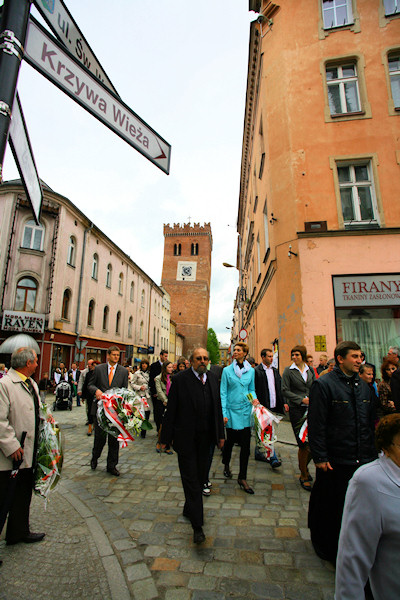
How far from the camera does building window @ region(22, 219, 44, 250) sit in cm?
2212

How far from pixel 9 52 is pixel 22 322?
20.3 metres

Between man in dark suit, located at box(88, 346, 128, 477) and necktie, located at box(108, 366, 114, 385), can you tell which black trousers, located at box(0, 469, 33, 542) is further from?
necktie, located at box(108, 366, 114, 385)

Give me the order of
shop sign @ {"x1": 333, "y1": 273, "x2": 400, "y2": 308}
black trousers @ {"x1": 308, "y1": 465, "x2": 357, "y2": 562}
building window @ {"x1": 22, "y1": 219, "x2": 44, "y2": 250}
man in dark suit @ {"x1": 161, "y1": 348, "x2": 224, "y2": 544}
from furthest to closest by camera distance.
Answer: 1. building window @ {"x1": 22, "y1": 219, "x2": 44, "y2": 250}
2. shop sign @ {"x1": 333, "y1": 273, "x2": 400, "y2": 308}
3. man in dark suit @ {"x1": 161, "y1": 348, "x2": 224, "y2": 544}
4. black trousers @ {"x1": 308, "y1": 465, "x2": 357, "y2": 562}

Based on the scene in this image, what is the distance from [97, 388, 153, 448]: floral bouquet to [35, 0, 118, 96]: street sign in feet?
14.0

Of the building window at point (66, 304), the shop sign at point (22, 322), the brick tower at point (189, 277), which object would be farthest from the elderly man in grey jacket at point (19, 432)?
the brick tower at point (189, 277)

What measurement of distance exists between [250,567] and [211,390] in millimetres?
1684

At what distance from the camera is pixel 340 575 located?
5.26 ft

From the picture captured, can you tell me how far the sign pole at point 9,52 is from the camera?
2.16 metres

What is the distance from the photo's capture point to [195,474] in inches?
141

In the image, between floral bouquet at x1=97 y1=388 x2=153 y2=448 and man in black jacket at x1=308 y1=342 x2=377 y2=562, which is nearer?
man in black jacket at x1=308 y1=342 x2=377 y2=562

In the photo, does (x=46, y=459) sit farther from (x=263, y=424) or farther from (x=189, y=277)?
(x=189, y=277)

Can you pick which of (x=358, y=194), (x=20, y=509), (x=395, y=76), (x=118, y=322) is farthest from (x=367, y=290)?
(x=118, y=322)

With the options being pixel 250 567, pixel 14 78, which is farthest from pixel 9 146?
pixel 250 567

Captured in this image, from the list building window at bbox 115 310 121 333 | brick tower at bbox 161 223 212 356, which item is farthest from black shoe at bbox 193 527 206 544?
brick tower at bbox 161 223 212 356
